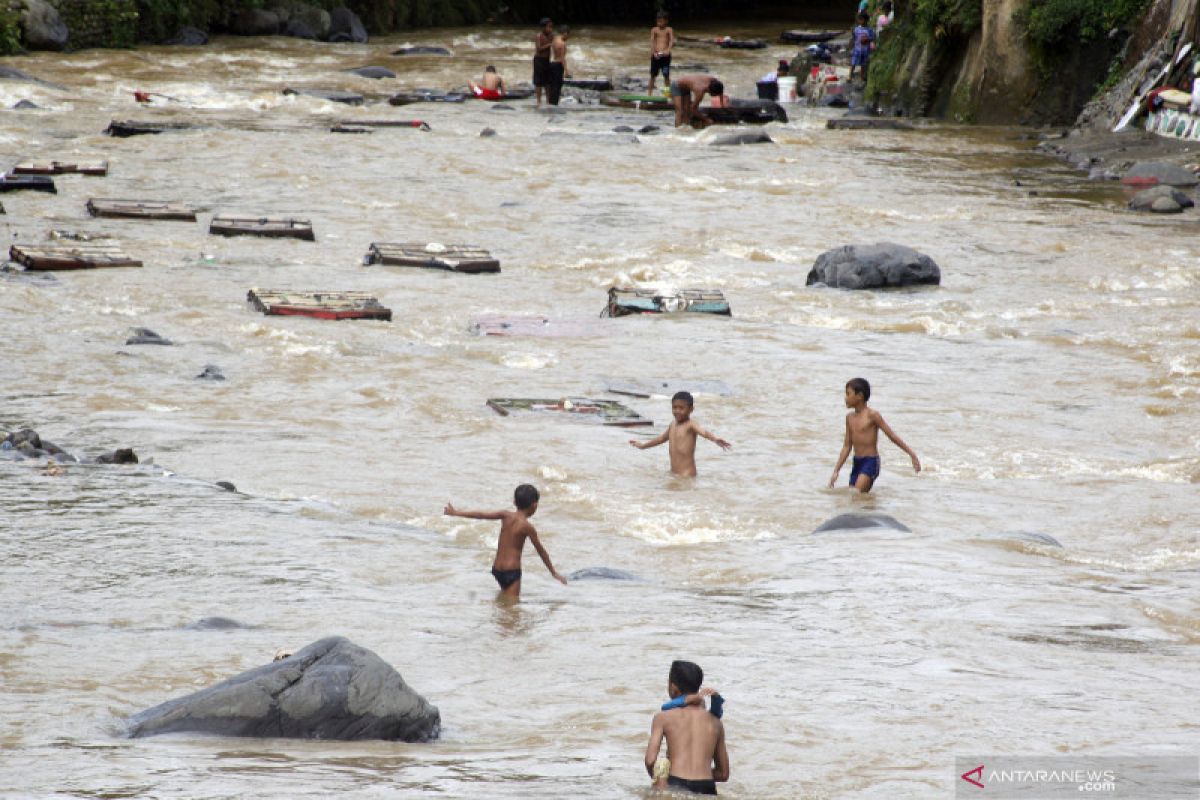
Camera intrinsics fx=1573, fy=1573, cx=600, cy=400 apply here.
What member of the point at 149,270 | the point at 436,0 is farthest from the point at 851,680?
the point at 436,0

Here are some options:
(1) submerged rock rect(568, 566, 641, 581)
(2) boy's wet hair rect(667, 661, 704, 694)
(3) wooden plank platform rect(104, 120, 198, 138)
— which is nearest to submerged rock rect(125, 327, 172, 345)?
(1) submerged rock rect(568, 566, 641, 581)

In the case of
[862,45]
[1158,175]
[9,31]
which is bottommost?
[1158,175]

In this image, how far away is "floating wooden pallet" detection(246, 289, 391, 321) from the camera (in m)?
14.9

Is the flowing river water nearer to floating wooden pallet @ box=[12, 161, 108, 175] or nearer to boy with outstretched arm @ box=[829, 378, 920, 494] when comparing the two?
boy with outstretched arm @ box=[829, 378, 920, 494]

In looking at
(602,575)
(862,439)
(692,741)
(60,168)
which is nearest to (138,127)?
(60,168)

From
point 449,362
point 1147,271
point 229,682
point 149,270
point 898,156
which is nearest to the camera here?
point 229,682

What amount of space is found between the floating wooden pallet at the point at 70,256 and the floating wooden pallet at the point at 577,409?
19.7 feet

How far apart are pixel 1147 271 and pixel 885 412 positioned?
7.02 meters

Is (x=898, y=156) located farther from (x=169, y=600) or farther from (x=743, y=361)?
(x=169, y=600)

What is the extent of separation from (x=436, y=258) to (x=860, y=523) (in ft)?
30.3

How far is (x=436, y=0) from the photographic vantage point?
46844 millimetres

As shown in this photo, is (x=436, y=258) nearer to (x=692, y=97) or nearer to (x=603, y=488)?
(x=603, y=488)

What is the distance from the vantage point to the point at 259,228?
1886cm

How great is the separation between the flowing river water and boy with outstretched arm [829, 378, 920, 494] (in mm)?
226
